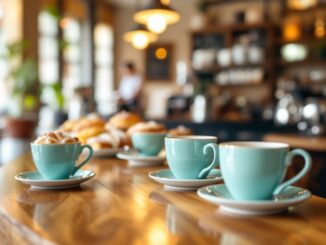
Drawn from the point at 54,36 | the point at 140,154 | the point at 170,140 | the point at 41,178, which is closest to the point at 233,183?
the point at 170,140

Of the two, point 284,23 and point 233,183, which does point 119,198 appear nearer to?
point 233,183

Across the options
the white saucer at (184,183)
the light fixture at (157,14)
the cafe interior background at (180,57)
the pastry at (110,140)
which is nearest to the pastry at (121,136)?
the pastry at (110,140)

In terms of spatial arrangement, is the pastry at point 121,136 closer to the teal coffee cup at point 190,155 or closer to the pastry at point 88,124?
the pastry at point 88,124

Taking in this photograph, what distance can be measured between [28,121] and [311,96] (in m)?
4.10

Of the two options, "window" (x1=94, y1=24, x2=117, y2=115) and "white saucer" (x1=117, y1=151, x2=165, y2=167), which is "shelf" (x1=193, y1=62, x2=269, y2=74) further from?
"white saucer" (x1=117, y1=151, x2=165, y2=167)

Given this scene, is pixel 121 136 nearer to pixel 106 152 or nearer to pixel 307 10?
pixel 106 152

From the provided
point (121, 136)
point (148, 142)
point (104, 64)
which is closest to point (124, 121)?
point (121, 136)

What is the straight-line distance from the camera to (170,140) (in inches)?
41.9

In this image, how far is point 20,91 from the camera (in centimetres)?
681

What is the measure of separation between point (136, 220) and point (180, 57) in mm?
9960

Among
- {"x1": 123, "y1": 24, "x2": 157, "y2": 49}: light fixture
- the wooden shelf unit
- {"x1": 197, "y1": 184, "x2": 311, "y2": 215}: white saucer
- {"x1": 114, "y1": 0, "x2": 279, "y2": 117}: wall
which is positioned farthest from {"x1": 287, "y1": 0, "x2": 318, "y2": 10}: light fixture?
{"x1": 197, "y1": 184, "x2": 311, "y2": 215}: white saucer

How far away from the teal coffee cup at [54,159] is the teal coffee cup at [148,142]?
40 cm

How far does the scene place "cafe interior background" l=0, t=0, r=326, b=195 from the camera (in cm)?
662

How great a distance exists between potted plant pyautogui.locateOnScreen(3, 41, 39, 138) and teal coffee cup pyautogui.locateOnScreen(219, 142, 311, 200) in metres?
6.05
